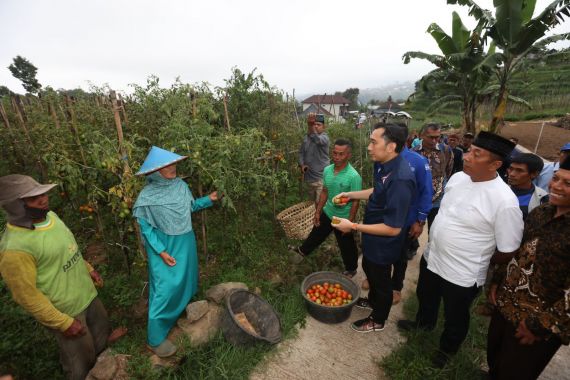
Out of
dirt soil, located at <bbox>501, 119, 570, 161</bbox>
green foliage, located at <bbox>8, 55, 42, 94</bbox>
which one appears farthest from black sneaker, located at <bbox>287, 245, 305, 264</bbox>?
green foliage, located at <bbox>8, 55, 42, 94</bbox>

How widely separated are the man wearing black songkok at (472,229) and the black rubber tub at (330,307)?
1074mm

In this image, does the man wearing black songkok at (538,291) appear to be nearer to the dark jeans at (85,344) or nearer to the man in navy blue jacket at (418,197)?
the man in navy blue jacket at (418,197)

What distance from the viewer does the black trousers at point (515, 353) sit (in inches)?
79.3

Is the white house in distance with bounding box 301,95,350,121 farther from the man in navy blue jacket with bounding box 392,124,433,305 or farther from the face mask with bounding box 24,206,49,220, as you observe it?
the face mask with bounding box 24,206,49,220

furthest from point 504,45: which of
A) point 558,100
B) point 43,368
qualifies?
point 558,100

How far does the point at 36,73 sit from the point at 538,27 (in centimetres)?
5753

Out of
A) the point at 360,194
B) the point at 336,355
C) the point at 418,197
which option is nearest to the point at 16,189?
the point at 360,194

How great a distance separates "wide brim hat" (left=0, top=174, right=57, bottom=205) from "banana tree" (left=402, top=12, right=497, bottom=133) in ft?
32.6

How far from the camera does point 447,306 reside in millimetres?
2566

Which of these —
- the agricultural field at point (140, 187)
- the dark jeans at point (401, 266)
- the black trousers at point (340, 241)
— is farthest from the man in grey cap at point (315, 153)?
the dark jeans at point (401, 266)

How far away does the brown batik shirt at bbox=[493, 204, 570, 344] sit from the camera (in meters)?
1.76

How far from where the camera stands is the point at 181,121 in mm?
3297

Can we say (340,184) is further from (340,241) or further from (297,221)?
(297,221)

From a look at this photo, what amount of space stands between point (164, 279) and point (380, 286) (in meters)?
2.28
